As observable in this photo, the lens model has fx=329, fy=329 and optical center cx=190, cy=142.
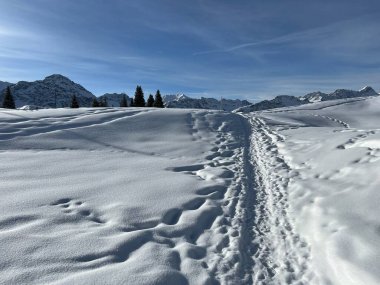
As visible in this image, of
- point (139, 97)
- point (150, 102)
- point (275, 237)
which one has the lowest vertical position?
Answer: point (275, 237)

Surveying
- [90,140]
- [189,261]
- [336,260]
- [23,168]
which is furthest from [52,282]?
[90,140]

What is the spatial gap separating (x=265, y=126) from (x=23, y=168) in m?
15.3

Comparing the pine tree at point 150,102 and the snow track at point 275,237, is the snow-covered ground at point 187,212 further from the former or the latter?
the pine tree at point 150,102

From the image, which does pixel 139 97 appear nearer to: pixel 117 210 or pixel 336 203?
pixel 117 210

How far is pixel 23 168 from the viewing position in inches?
392

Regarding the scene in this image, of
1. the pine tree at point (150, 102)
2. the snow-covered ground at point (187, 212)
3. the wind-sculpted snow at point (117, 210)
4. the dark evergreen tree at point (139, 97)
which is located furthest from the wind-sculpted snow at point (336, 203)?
the pine tree at point (150, 102)

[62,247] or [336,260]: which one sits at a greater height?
[62,247]

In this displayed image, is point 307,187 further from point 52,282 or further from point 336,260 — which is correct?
point 52,282

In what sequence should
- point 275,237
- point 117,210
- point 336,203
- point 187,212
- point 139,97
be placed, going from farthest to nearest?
point 139,97 → point 336,203 → point 187,212 → point 117,210 → point 275,237

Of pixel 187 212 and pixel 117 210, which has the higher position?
pixel 117 210

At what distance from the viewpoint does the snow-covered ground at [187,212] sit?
16.9ft

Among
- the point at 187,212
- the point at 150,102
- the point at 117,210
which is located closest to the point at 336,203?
the point at 187,212

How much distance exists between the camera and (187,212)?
755 cm

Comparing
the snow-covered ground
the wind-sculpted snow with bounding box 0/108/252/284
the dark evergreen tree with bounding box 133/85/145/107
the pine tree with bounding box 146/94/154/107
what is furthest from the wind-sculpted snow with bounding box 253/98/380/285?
the pine tree with bounding box 146/94/154/107
